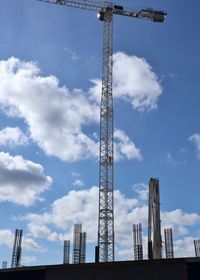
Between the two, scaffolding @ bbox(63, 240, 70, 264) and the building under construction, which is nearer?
the building under construction

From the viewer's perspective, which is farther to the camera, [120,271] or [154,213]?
[154,213]

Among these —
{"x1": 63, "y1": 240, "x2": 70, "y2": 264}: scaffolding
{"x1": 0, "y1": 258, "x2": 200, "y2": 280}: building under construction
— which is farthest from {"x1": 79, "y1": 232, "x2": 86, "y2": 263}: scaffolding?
{"x1": 0, "y1": 258, "x2": 200, "y2": 280}: building under construction

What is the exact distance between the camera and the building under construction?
93.5 ft

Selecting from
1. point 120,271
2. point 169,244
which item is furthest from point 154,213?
point 120,271

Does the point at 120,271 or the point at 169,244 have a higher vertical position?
the point at 169,244

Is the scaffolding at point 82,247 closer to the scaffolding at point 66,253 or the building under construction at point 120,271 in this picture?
the scaffolding at point 66,253

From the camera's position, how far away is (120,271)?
30672 millimetres

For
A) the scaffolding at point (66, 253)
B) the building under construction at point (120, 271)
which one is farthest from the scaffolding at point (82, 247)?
the building under construction at point (120, 271)

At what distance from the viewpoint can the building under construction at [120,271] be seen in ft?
93.5

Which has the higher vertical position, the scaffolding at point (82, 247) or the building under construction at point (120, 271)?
the scaffolding at point (82, 247)

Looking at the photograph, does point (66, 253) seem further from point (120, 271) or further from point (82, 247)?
point (120, 271)

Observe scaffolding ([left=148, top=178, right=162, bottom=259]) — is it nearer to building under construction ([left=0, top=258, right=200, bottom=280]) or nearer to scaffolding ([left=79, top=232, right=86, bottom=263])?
scaffolding ([left=79, top=232, right=86, bottom=263])

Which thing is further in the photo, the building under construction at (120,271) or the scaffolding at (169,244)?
the scaffolding at (169,244)

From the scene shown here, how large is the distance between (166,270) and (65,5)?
2701 inches
